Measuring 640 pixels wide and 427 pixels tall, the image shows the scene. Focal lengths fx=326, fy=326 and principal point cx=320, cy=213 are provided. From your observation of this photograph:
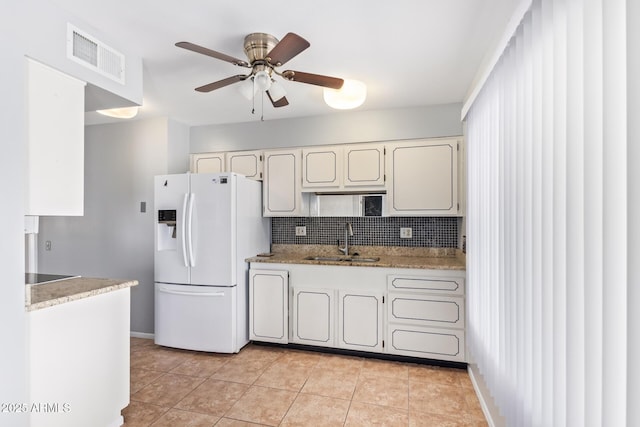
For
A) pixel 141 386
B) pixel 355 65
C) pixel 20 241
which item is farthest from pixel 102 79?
pixel 141 386

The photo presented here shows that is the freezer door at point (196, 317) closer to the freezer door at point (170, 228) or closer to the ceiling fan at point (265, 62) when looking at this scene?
the freezer door at point (170, 228)

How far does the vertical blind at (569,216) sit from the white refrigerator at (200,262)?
229cm

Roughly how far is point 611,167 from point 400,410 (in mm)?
2107

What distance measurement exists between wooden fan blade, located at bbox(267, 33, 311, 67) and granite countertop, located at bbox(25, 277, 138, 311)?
1.64m

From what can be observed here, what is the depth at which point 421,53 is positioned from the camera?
222 cm

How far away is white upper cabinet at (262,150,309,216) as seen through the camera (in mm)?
3566

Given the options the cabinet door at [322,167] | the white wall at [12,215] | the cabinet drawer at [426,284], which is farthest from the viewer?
the cabinet door at [322,167]

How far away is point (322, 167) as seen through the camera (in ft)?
11.5

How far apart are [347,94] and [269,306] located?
215 cm

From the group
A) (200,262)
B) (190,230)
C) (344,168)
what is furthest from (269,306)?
(344,168)

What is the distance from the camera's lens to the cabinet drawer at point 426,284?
2828 millimetres

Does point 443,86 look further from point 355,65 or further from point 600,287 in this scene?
point 600,287

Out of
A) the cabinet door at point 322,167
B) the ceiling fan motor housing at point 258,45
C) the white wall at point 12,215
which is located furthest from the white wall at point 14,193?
the cabinet door at point 322,167

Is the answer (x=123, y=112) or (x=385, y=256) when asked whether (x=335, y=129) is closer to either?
(x=385, y=256)
